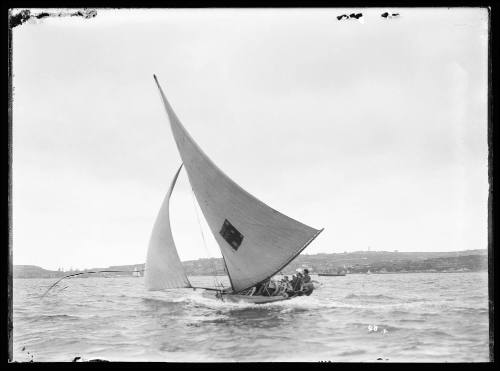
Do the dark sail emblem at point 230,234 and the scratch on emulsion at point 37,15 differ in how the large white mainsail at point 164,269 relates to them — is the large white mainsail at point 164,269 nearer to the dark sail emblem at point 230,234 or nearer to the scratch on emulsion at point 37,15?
the dark sail emblem at point 230,234

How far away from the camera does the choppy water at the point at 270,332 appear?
26.4 ft

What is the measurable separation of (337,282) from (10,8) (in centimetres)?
1289

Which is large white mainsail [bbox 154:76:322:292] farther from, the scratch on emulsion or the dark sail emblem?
the scratch on emulsion

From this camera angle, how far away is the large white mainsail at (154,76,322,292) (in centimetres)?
1231

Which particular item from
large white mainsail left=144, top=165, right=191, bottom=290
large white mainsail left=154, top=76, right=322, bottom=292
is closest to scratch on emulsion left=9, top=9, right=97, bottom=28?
large white mainsail left=154, top=76, right=322, bottom=292

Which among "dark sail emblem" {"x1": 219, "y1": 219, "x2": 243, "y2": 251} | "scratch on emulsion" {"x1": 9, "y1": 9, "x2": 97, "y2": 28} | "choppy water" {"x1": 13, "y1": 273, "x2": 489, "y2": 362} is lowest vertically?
"choppy water" {"x1": 13, "y1": 273, "x2": 489, "y2": 362}

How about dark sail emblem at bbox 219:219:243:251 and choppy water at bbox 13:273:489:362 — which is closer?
choppy water at bbox 13:273:489:362

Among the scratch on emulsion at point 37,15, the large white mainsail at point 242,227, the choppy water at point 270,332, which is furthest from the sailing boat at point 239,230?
the scratch on emulsion at point 37,15

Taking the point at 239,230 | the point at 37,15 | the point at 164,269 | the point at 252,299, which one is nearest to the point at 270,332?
the point at 239,230

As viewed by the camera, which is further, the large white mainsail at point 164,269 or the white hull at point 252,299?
the large white mainsail at point 164,269

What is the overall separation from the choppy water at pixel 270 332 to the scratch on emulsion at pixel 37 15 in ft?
15.6

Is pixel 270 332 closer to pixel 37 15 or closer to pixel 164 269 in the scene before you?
pixel 37 15

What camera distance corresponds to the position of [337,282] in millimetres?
16297

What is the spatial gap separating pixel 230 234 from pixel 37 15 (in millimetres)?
7956
